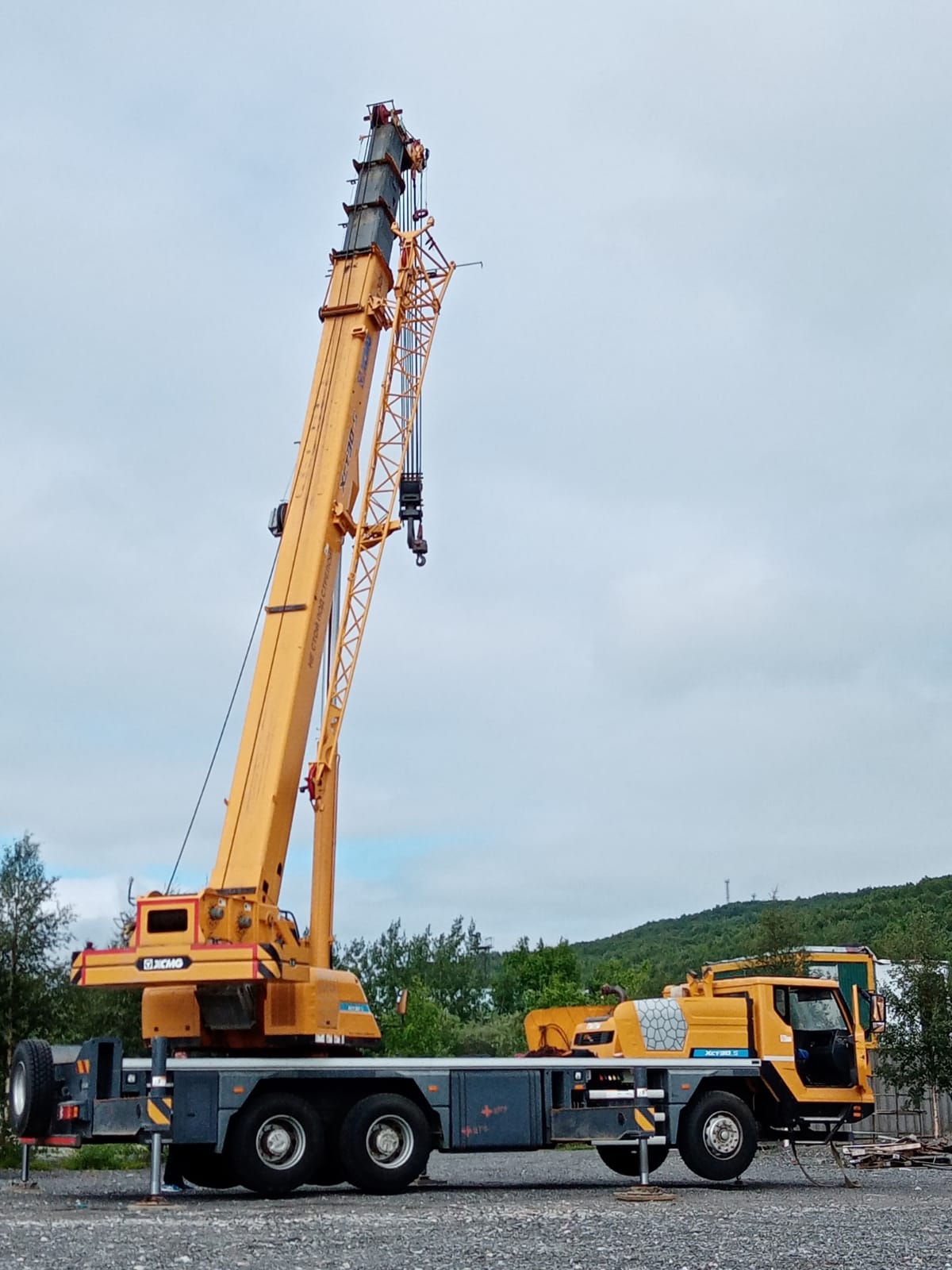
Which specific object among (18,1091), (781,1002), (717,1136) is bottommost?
(717,1136)

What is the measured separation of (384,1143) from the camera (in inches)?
723

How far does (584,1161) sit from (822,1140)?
8.60 meters

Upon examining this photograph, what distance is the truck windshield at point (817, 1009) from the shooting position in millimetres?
20609

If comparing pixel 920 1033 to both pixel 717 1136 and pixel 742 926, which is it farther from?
pixel 742 926

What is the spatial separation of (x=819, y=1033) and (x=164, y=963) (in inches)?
364

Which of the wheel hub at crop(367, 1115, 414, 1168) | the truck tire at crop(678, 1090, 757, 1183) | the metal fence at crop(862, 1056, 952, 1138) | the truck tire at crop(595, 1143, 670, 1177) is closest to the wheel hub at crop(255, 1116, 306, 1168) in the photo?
the wheel hub at crop(367, 1115, 414, 1168)

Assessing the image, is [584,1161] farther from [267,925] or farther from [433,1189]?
[267,925]

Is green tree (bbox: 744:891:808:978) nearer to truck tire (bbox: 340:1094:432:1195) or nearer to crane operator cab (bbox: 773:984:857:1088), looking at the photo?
crane operator cab (bbox: 773:984:857:1088)

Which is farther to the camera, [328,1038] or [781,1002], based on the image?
[781,1002]

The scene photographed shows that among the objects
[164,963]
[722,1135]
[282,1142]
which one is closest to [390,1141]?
[282,1142]

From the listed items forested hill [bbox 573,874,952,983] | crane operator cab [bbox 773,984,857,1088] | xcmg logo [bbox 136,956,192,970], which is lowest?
crane operator cab [bbox 773,984,857,1088]

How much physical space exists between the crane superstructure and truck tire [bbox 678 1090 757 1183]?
439 cm

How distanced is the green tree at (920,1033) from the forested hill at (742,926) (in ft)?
96.3

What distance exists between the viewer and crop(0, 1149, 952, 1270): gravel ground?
1114 cm
